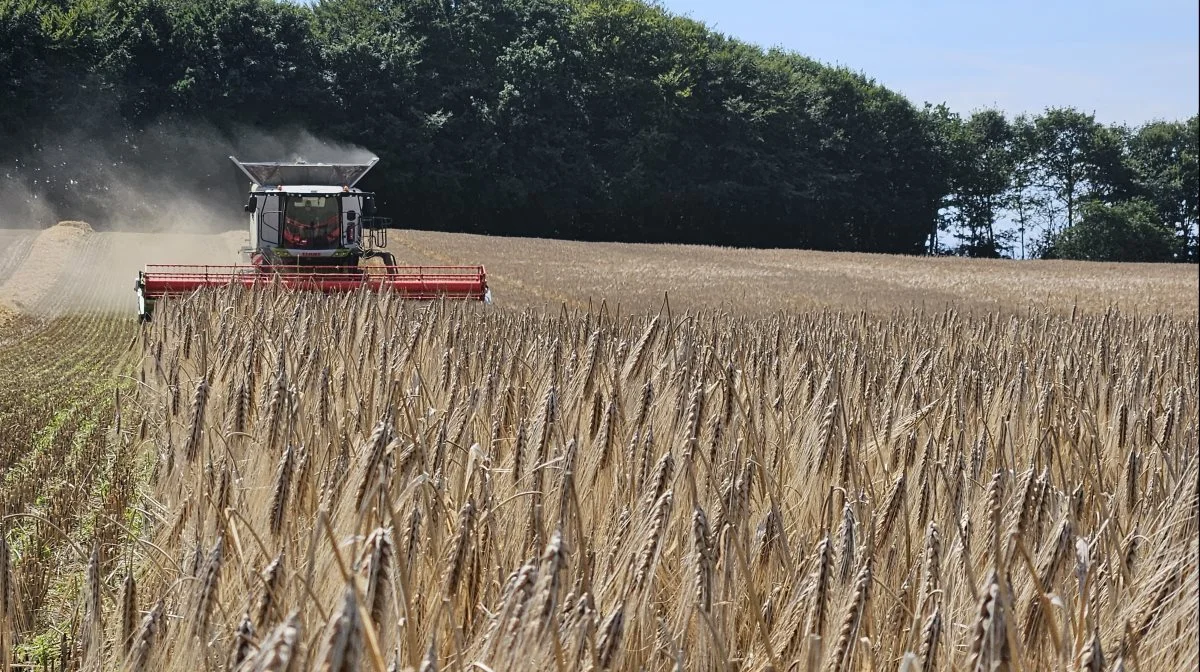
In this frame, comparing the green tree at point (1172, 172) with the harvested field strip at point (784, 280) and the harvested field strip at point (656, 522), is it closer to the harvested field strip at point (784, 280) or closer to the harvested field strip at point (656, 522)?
the harvested field strip at point (784, 280)

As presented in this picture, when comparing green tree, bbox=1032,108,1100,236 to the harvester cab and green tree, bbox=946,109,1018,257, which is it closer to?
green tree, bbox=946,109,1018,257

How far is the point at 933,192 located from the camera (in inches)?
2422

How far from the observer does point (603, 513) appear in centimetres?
385

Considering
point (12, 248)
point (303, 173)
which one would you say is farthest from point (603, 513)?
point (12, 248)

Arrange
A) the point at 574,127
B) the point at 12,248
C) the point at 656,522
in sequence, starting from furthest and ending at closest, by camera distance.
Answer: the point at 574,127 < the point at 12,248 < the point at 656,522

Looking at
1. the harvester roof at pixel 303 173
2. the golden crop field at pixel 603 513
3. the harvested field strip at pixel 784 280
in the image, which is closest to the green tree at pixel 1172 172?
the harvested field strip at pixel 784 280

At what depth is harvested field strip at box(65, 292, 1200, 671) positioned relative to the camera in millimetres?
2395

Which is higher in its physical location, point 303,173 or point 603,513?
point 303,173

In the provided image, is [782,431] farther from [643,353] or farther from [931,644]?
[931,644]

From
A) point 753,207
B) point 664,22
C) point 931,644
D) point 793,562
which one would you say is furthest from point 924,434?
point 664,22

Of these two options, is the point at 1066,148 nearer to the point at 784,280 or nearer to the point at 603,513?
the point at 784,280

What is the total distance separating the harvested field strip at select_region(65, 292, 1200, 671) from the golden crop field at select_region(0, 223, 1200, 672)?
15 millimetres

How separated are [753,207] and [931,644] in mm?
54687

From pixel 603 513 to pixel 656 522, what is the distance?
47.3 inches
